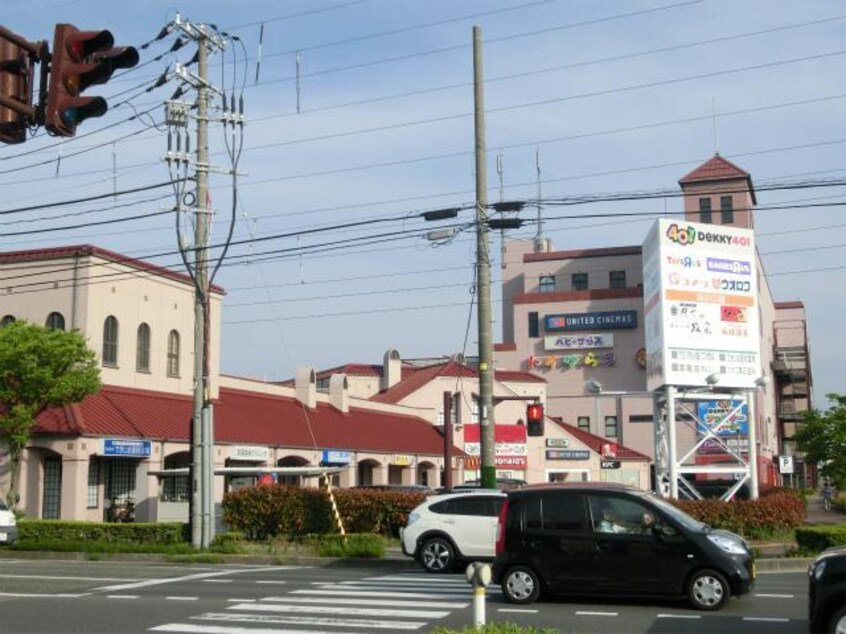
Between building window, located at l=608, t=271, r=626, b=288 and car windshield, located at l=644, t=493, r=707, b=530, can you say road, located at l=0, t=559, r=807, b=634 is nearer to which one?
car windshield, located at l=644, t=493, r=707, b=530

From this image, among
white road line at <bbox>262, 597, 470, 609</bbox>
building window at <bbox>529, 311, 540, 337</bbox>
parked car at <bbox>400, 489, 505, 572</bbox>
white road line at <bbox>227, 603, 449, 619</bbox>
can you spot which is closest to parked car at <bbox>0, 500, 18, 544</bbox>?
parked car at <bbox>400, 489, 505, 572</bbox>

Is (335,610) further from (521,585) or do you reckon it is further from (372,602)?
(521,585)

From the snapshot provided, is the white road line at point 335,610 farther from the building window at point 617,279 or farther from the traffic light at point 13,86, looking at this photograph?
the building window at point 617,279

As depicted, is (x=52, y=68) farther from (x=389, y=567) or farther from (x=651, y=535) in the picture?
(x=389, y=567)

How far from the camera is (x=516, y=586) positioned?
14.5 metres

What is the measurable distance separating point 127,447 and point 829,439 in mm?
31752

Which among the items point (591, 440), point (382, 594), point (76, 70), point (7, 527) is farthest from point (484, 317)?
point (591, 440)

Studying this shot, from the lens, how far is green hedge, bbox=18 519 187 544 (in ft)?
86.9

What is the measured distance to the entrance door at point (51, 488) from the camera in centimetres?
3262

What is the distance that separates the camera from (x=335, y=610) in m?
14.2

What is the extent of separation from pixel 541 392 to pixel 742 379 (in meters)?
36.2

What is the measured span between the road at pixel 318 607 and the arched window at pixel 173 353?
20127 millimetres

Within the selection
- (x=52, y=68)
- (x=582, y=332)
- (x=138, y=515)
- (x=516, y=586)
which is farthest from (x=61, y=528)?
(x=582, y=332)

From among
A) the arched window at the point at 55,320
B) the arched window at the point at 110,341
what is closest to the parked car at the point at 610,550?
the arched window at the point at 110,341
